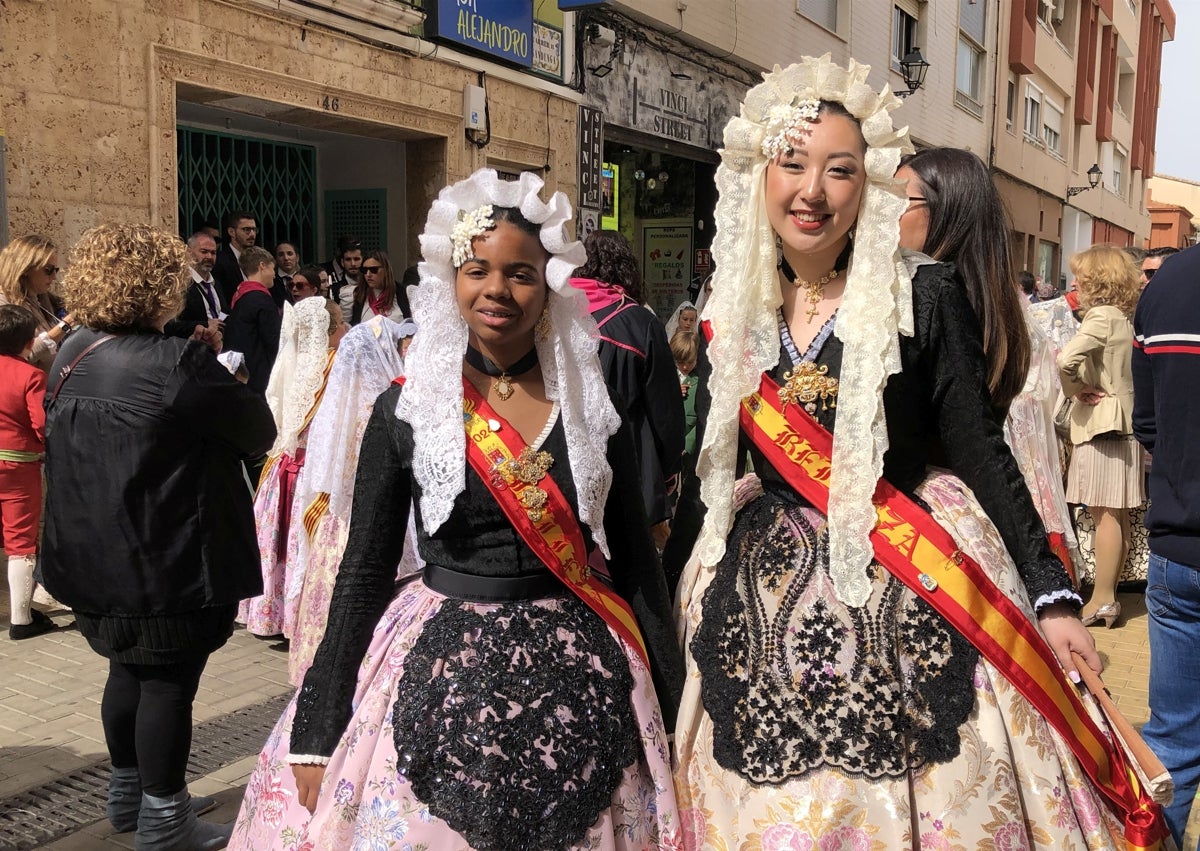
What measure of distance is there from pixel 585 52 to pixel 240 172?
3978 mm

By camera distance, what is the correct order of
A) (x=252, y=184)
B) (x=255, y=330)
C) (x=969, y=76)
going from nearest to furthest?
1. (x=255, y=330)
2. (x=252, y=184)
3. (x=969, y=76)

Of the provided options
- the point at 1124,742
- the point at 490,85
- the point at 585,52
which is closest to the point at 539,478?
the point at 1124,742

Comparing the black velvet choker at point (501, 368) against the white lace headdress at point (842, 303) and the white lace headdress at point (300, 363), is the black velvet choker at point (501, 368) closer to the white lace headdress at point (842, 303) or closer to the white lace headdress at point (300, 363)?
the white lace headdress at point (842, 303)

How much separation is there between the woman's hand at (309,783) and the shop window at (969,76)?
21236 mm

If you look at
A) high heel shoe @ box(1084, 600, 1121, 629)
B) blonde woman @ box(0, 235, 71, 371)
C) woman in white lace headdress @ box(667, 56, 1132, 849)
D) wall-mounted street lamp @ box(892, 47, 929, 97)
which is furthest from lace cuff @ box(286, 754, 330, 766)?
wall-mounted street lamp @ box(892, 47, 929, 97)

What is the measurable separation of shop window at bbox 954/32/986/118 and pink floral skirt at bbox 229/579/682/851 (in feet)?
68.9

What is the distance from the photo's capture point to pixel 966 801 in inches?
73.2

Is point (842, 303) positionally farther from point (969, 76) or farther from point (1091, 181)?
point (1091, 181)

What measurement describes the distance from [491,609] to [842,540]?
668mm

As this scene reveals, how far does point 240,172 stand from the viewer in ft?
29.9

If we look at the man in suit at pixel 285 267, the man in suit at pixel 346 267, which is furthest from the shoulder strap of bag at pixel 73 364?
the man in suit at pixel 346 267

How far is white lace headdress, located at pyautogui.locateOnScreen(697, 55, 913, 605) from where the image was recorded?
80.5 inches

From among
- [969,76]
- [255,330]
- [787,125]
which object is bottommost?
[255,330]

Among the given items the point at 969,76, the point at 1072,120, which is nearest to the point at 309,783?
the point at 969,76
